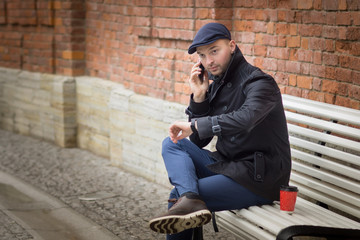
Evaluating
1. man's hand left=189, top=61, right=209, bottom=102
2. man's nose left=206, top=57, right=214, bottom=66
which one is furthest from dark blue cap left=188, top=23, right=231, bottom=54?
man's hand left=189, top=61, right=209, bottom=102

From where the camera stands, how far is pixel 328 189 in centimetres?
349

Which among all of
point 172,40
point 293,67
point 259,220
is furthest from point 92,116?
point 259,220

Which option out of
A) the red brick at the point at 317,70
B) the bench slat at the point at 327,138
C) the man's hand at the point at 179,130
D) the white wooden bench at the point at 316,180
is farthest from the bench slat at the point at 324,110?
the man's hand at the point at 179,130

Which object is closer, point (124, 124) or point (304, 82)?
point (304, 82)

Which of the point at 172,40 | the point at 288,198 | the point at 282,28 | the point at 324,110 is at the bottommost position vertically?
the point at 288,198

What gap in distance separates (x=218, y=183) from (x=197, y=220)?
0.31 m

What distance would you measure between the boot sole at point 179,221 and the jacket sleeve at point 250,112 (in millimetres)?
463

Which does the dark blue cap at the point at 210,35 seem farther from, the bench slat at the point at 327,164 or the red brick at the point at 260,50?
the red brick at the point at 260,50

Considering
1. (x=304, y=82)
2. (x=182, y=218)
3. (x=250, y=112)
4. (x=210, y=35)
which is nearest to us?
(x=182, y=218)

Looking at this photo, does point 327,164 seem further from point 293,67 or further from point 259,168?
point 293,67

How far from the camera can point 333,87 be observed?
419 cm

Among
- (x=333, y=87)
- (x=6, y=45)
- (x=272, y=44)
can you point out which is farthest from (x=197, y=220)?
(x=6, y=45)

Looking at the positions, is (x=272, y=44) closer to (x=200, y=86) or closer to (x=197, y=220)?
(x=200, y=86)

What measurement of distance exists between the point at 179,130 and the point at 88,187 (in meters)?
2.56
